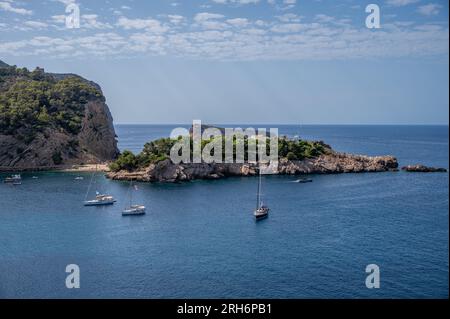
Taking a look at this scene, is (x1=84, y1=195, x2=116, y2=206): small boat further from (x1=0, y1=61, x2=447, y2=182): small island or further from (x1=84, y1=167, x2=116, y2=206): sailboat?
(x1=0, y1=61, x2=447, y2=182): small island

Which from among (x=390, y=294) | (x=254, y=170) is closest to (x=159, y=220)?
(x=390, y=294)

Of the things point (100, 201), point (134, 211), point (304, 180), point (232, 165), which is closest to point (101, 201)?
point (100, 201)

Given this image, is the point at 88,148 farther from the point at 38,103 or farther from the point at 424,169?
the point at 424,169

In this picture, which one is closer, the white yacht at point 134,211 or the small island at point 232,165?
the white yacht at point 134,211

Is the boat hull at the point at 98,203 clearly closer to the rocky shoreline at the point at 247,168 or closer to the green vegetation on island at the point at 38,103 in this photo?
the rocky shoreline at the point at 247,168

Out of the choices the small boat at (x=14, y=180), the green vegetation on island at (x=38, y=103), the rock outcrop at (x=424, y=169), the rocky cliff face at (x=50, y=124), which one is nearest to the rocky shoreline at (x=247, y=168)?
the rock outcrop at (x=424, y=169)

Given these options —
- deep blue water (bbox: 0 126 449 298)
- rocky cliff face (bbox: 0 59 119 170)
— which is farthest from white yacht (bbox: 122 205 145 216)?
rocky cliff face (bbox: 0 59 119 170)
